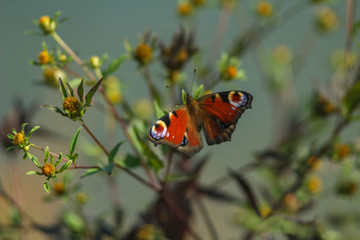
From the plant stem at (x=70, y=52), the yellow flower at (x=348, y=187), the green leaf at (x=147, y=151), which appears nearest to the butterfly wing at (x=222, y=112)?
the green leaf at (x=147, y=151)

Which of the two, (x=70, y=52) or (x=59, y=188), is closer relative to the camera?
(x=70, y=52)

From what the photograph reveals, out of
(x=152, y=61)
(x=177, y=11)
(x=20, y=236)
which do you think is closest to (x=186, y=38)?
(x=152, y=61)

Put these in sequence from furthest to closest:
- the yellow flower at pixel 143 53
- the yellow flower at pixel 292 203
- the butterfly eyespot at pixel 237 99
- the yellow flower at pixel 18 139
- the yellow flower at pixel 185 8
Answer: the yellow flower at pixel 185 8 → the yellow flower at pixel 292 203 → the yellow flower at pixel 143 53 → the butterfly eyespot at pixel 237 99 → the yellow flower at pixel 18 139

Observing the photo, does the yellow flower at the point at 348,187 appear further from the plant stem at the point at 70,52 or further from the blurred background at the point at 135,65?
the plant stem at the point at 70,52

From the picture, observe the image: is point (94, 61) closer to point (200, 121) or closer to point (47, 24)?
point (47, 24)

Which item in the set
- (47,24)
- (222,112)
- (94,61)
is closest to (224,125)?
(222,112)

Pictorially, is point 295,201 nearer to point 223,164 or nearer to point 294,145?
point 294,145
